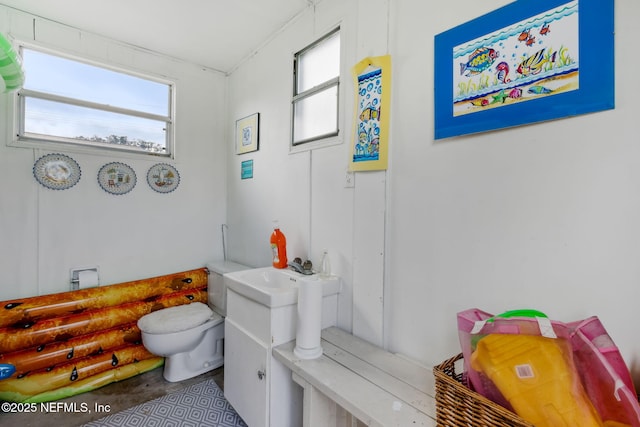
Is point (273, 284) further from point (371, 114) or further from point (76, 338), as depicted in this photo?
point (76, 338)

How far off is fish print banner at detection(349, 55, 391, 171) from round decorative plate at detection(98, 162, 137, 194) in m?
1.96

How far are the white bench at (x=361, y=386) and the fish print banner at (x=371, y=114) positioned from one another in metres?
0.93

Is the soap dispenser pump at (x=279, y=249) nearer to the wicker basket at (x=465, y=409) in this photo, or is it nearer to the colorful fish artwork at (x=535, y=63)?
the wicker basket at (x=465, y=409)

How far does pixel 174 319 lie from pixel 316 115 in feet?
5.84

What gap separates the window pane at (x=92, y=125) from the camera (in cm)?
211

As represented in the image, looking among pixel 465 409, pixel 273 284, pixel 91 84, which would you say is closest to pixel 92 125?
pixel 91 84

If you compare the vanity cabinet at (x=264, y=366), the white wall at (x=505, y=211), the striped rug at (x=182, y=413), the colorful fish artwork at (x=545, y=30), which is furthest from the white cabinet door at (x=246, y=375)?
the colorful fish artwork at (x=545, y=30)

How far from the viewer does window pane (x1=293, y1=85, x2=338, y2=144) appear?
1.82 m

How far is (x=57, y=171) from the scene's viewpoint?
212cm

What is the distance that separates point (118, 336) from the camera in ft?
7.16

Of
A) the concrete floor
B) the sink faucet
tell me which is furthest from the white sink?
the concrete floor

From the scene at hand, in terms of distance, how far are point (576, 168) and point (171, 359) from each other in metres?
2.63

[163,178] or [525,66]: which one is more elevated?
[525,66]

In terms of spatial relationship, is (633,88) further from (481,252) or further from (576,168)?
(481,252)
